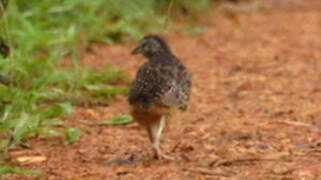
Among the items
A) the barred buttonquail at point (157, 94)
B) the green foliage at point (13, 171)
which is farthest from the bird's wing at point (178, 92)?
the green foliage at point (13, 171)

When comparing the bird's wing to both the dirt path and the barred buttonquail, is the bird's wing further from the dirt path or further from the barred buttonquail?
the dirt path

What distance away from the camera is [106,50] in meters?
8.98

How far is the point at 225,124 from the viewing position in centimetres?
602

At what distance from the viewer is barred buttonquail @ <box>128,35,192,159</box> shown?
4941 millimetres

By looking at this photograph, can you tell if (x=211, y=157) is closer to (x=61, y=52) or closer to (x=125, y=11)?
(x=61, y=52)

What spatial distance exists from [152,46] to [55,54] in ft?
5.69

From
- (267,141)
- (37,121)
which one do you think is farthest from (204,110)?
(37,121)

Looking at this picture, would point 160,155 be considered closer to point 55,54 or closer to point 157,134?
point 157,134

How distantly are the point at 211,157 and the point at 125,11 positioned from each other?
4719mm

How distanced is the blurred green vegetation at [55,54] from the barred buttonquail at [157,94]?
0.34 metres

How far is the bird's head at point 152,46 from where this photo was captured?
583 cm

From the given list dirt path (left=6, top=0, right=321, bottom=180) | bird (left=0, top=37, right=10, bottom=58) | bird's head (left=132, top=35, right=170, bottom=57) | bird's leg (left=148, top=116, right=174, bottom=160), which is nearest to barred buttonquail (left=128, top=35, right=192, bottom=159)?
bird's leg (left=148, top=116, right=174, bottom=160)

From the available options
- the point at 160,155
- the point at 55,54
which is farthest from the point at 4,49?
the point at 160,155

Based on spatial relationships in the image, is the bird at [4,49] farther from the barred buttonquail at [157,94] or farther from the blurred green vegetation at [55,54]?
the barred buttonquail at [157,94]
